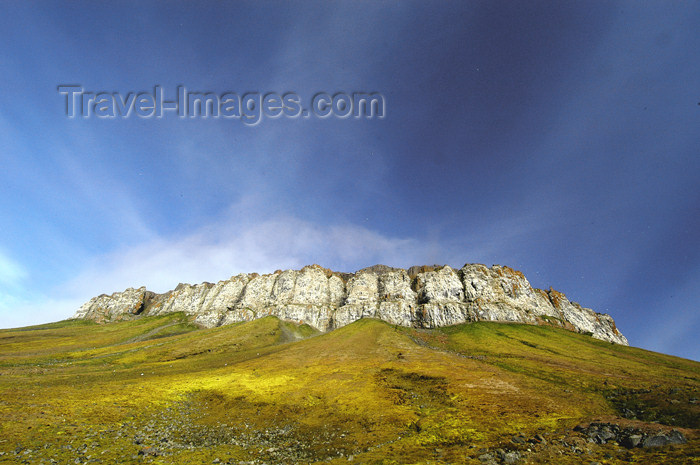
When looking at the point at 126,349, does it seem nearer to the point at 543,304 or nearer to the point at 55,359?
the point at 55,359

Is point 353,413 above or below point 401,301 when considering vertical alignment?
below

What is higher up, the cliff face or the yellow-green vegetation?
the cliff face

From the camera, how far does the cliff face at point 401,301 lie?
135m

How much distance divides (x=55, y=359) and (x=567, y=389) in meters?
139

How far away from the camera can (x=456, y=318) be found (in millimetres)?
130375

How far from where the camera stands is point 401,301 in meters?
149

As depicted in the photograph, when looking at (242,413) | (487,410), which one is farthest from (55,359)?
(487,410)

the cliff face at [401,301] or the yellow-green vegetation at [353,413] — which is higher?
the cliff face at [401,301]

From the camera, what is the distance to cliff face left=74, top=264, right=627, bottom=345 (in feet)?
442

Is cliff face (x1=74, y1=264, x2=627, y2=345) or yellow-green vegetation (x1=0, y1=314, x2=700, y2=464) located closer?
yellow-green vegetation (x1=0, y1=314, x2=700, y2=464)

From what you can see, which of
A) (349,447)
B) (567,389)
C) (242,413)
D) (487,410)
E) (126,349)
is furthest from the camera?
(126,349)

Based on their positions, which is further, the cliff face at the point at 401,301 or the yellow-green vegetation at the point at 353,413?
the cliff face at the point at 401,301

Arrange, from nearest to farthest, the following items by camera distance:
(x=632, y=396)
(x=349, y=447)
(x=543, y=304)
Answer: (x=349, y=447)
(x=632, y=396)
(x=543, y=304)

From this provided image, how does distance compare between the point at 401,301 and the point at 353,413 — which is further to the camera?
the point at 401,301
